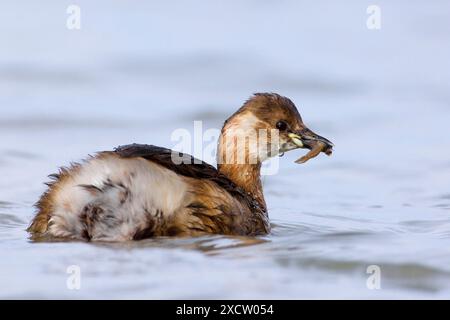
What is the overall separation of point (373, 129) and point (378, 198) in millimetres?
2653

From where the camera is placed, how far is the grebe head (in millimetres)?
8727

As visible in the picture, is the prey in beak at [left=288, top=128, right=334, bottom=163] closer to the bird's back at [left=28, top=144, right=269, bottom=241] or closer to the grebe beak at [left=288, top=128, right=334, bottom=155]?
the grebe beak at [left=288, top=128, right=334, bottom=155]

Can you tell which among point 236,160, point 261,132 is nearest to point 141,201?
point 236,160

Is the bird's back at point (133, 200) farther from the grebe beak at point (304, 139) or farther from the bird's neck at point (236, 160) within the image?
the grebe beak at point (304, 139)

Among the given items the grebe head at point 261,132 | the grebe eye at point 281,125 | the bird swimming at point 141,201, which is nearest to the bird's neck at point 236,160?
the grebe head at point 261,132

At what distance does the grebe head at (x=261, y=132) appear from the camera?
873 cm

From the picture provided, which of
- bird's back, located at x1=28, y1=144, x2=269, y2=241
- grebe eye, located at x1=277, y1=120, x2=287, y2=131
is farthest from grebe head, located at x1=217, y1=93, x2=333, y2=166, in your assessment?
bird's back, located at x1=28, y1=144, x2=269, y2=241

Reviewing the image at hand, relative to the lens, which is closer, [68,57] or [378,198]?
[378,198]

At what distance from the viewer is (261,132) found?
8.76 meters

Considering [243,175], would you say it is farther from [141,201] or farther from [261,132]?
[141,201]

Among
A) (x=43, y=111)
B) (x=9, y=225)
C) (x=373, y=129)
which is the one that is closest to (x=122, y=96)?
(x=43, y=111)
